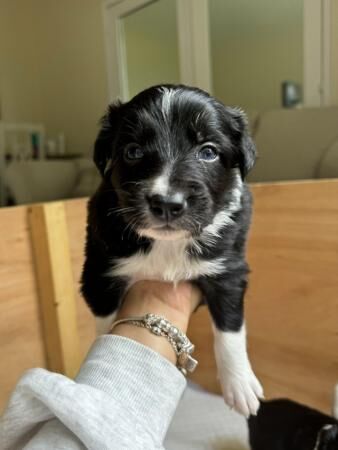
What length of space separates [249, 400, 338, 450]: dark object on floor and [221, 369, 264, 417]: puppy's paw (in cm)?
31

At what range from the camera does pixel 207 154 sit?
1.04 m

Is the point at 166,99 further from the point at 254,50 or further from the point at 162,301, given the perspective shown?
the point at 254,50

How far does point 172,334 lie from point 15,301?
905 mm

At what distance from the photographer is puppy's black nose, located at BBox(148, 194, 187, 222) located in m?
0.86

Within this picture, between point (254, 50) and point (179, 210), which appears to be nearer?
point (179, 210)

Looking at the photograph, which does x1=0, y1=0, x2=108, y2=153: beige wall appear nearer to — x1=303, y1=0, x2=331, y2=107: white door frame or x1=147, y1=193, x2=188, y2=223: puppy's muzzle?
x1=303, y1=0, x2=331, y2=107: white door frame

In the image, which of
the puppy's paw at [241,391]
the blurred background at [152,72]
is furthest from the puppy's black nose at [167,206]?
the blurred background at [152,72]

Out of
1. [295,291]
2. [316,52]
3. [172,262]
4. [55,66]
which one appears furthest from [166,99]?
[55,66]

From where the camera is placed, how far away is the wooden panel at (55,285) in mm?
1705

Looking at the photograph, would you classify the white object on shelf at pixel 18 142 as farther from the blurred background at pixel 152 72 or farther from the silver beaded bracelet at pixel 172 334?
the silver beaded bracelet at pixel 172 334

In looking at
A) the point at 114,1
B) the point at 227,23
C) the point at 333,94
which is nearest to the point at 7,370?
the point at 333,94

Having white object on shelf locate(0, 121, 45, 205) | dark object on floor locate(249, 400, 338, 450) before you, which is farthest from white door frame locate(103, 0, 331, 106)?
dark object on floor locate(249, 400, 338, 450)

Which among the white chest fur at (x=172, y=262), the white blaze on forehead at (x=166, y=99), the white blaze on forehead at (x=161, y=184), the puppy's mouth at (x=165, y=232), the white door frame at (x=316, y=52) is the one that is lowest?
the white chest fur at (x=172, y=262)

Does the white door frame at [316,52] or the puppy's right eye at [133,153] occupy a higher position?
the white door frame at [316,52]
